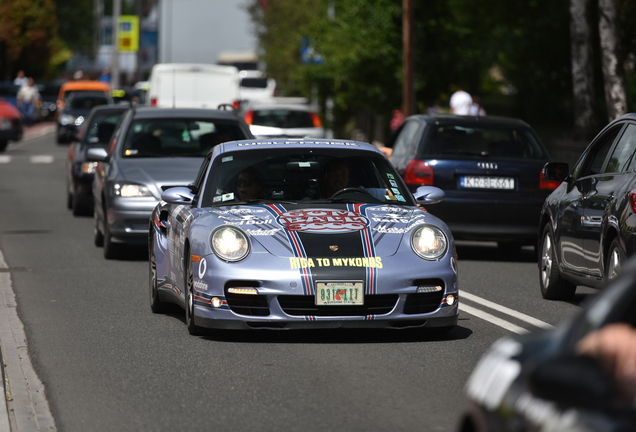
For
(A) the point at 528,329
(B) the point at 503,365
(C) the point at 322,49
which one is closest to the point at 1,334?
(A) the point at 528,329

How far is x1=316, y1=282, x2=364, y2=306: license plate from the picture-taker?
27.6ft

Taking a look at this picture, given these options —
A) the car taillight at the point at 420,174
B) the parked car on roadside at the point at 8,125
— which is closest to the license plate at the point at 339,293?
the car taillight at the point at 420,174

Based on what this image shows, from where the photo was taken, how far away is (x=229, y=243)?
8633mm

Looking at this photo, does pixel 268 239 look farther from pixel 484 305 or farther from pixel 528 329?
pixel 484 305

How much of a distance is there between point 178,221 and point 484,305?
2.69 metres

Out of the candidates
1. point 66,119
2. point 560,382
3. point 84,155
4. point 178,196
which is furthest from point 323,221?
point 66,119

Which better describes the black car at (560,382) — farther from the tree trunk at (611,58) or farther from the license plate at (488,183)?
the tree trunk at (611,58)

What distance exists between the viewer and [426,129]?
15.0 metres

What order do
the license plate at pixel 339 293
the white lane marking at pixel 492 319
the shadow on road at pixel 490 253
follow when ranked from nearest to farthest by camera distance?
the license plate at pixel 339 293
the white lane marking at pixel 492 319
the shadow on road at pixel 490 253

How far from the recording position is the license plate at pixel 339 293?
332 inches

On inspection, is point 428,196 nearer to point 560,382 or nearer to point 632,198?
point 632,198

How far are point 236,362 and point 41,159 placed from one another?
29.4 m

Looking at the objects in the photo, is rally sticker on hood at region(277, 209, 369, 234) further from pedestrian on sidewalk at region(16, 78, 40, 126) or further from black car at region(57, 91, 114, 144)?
pedestrian on sidewalk at region(16, 78, 40, 126)

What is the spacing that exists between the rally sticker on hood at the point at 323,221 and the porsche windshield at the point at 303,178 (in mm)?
426
